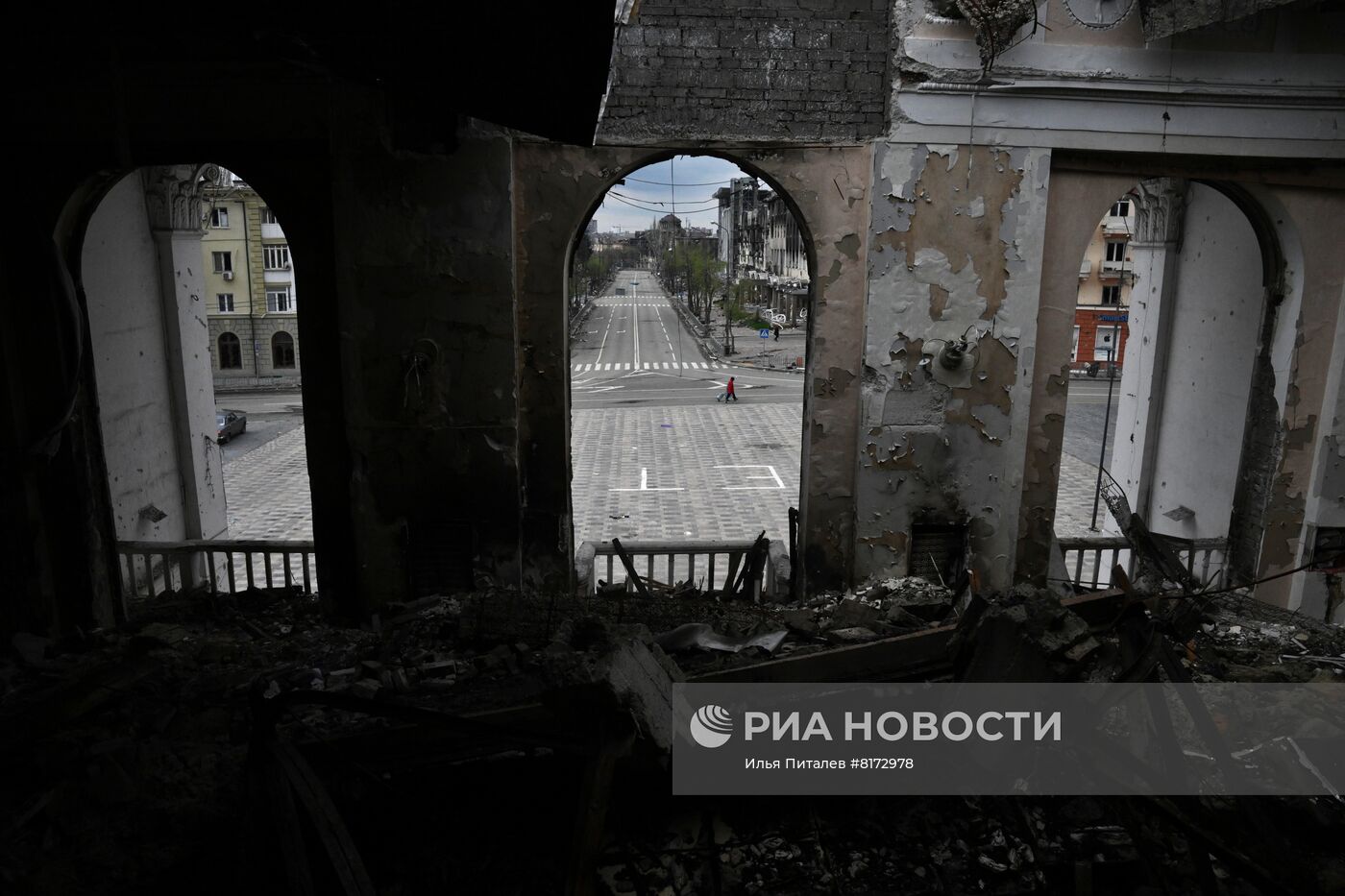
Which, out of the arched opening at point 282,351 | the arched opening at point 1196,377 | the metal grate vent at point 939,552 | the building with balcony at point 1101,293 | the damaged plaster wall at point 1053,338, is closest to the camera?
the damaged plaster wall at point 1053,338

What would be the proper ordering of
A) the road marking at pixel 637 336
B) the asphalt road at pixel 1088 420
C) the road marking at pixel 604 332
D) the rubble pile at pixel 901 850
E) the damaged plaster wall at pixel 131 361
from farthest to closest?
the road marking at pixel 604 332 < the road marking at pixel 637 336 < the asphalt road at pixel 1088 420 < the damaged plaster wall at pixel 131 361 < the rubble pile at pixel 901 850

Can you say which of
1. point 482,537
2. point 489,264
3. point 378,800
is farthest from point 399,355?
point 378,800

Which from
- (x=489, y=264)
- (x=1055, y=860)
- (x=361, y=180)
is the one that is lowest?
(x=1055, y=860)

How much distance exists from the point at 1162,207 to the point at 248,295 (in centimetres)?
3313

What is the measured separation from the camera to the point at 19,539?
726cm

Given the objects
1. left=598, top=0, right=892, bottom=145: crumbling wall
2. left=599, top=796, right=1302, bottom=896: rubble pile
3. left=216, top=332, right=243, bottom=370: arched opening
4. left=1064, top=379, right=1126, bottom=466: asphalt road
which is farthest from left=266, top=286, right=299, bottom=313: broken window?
left=599, top=796, right=1302, bottom=896: rubble pile

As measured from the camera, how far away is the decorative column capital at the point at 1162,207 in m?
10.8

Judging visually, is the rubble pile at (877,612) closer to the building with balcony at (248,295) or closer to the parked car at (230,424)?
the parked car at (230,424)

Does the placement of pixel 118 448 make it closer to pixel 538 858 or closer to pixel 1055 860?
pixel 538 858

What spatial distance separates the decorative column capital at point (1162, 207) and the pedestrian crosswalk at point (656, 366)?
1113 inches

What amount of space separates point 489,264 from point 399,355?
3.28 feet

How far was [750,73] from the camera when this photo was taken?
273 inches

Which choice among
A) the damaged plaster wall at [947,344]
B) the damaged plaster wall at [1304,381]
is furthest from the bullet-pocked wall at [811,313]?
the damaged plaster wall at [1304,381]

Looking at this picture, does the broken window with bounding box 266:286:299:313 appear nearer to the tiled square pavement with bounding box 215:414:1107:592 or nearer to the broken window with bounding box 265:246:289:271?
the broken window with bounding box 265:246:289:271
